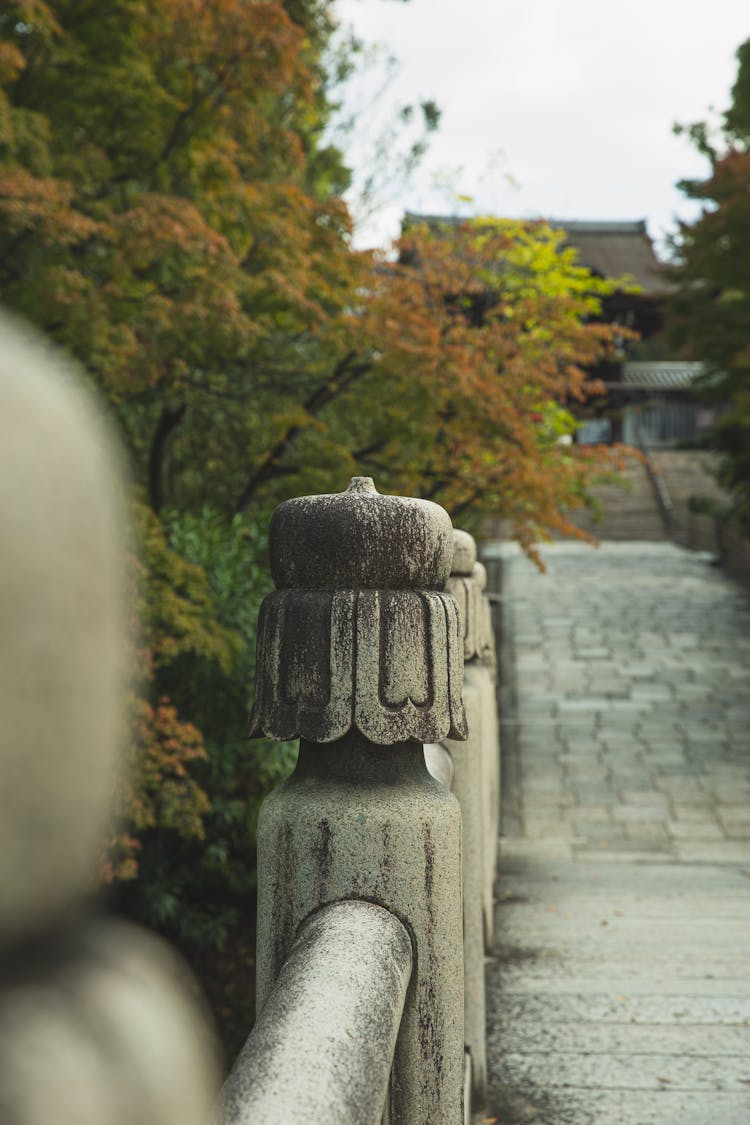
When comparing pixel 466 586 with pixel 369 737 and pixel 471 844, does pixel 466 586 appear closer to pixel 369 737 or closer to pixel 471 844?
pixel 471 844

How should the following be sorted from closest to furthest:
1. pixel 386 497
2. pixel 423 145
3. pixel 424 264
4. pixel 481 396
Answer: pixel 386 497 → pixel 481 396 → pixel 424 264 → pixel 423 145

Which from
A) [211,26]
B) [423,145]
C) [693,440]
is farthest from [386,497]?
[693,440]

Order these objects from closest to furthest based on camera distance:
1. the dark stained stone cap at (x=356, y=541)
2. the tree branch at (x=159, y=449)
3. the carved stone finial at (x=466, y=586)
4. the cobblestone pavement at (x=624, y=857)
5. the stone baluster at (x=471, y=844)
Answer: the dark stained stone cap at (x=356, y=541), the stone baluster at (x=471, y=844), the carved stone finial at (x=466, y=586), the cobblestone pavement at (x=624, y=857), the tree branch at (x=159, y=449)

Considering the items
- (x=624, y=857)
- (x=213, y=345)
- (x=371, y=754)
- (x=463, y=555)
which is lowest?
(x=624, y=857)

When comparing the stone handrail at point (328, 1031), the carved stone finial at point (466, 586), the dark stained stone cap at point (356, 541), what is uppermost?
the dark stained stone cap at point (356, 541)

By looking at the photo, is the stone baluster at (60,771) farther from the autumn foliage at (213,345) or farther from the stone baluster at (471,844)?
the autumn foliage at (213,345)

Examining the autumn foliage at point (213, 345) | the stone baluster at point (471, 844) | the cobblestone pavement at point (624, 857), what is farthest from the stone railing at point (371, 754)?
the autumn foliage at point (213, 345)

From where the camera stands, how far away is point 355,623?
1.79 m

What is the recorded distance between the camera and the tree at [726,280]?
15.5m

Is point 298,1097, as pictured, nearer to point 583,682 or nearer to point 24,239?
point 24,239

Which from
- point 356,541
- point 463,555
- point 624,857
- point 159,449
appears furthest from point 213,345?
point 356,541

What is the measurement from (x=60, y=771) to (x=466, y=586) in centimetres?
297

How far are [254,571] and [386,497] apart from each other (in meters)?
7.15

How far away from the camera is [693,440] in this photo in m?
32.2
